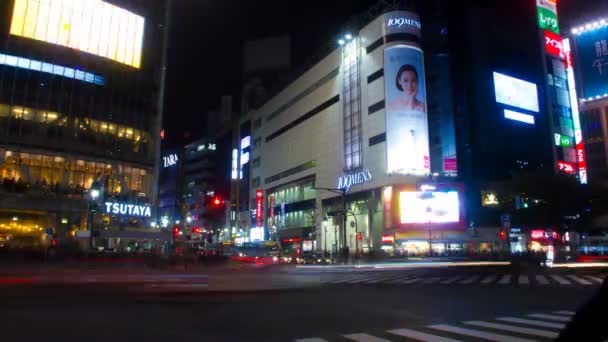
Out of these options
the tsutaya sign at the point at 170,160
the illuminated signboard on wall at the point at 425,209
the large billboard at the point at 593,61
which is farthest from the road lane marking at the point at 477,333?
the tsutaya sign at the point at 170,160

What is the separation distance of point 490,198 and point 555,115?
2079 cm

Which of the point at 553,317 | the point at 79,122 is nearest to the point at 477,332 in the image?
the point at 553,317

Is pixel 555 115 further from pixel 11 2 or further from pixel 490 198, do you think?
pixel 11 2

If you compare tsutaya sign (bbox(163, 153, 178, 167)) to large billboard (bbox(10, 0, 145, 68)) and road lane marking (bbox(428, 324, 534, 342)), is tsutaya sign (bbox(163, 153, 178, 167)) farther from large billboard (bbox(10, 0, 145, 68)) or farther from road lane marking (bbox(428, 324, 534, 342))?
road lane marking (bbox(428, 324, 534, 342))

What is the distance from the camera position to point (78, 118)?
2008 inches

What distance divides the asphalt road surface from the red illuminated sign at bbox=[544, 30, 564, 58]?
7048 cm

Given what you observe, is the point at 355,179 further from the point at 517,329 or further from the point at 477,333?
the point at 477,333

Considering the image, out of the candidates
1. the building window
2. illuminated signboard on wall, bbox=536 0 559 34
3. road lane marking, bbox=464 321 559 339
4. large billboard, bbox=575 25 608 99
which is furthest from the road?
large billboard, bbox=575 25 608 99

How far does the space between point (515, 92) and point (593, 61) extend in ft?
96.9

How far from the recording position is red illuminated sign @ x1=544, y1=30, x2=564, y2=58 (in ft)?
251

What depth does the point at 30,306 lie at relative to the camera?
12.8 metres

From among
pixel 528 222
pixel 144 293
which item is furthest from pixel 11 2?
Answer: pixel 528 222

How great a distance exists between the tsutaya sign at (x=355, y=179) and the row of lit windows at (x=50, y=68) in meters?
36.8

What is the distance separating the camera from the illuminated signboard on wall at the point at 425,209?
204ft
